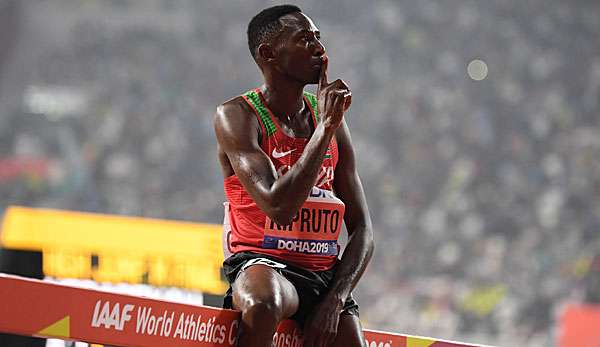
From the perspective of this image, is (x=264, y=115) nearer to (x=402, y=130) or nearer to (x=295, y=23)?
(x=295, y=23)

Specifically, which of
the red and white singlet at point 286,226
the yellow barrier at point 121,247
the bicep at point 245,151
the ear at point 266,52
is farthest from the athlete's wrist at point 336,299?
the yellow barrier at point 121,247

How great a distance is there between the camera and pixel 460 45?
14.1 meters

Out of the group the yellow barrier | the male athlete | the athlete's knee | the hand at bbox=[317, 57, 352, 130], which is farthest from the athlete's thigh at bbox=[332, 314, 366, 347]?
the yellow barrier

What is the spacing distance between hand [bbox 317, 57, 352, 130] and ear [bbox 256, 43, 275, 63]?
23cm

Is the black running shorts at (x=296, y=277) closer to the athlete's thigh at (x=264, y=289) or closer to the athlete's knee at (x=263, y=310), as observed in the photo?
the athlete's thigh at (x=264, y=289)

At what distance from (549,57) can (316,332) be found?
12.3m

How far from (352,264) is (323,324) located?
243 mm

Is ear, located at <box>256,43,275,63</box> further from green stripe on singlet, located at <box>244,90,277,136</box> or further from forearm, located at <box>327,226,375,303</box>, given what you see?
forearm, located at <box>327,226,375,303</box>

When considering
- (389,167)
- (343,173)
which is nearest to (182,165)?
(389,167)

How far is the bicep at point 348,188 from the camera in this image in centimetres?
267

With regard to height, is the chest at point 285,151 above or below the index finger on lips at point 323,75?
below

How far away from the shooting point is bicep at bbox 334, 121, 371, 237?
2.67 metres

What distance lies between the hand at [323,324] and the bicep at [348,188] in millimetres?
317

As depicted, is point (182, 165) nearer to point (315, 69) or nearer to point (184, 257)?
A: point (184, 257)
